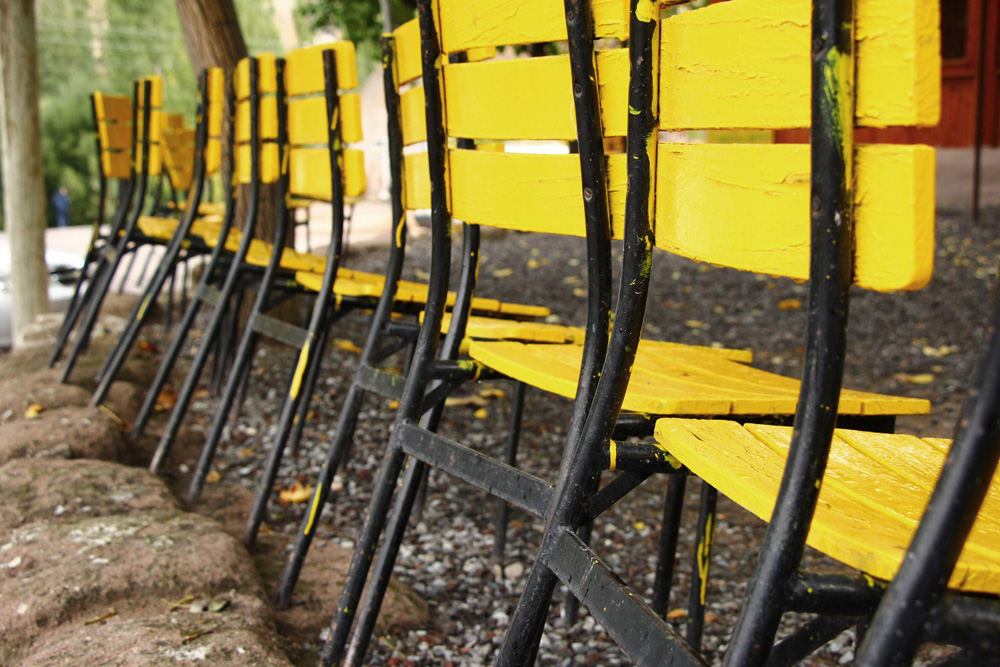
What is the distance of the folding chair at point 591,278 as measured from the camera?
3.48ft

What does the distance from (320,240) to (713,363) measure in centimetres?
1134

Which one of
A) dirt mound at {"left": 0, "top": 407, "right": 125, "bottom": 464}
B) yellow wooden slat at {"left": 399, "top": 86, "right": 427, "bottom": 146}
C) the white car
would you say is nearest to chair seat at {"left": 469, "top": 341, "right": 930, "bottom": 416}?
yellow wooden slat at {"left": 399, "top": 86, "right": 427, "bottom": 146}

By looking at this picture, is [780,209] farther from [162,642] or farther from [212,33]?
[212,33]

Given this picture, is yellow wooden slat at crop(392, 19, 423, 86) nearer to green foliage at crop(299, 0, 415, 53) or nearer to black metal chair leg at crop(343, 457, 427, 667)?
black metal chair leg at crop(343, 457, 427, 667)

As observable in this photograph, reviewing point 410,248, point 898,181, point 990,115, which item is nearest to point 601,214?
point 898,181

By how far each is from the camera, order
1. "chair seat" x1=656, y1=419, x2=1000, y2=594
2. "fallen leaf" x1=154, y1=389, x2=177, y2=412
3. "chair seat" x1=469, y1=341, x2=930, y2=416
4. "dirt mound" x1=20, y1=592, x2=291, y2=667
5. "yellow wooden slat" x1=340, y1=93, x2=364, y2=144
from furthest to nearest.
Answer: "fallen leaf" x1=154, y1=389, x2=177, y2=412
"yellow wooden slat" x1=340, y1=93, x2=364, y2=144
"dirt mound" x1=20, y1=592, x2=291, y2=667
"chair seat" x1=469, y1=341, x2=930, y2=416
"chair seat" x1=656, y1=419, x2=1000, y2=594

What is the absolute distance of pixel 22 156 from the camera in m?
5.04

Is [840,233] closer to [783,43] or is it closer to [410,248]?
[783,43]

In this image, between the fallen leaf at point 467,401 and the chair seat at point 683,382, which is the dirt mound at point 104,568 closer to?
the chair seat at point 683,382

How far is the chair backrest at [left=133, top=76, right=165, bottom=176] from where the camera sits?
4000 millimetres

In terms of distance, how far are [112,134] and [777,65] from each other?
15.2 ft

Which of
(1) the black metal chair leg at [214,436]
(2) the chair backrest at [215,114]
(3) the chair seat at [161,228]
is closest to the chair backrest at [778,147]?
(1) the black metal chair leg at [214,436]

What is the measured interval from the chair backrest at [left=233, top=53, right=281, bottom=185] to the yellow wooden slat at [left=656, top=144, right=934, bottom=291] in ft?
6.45

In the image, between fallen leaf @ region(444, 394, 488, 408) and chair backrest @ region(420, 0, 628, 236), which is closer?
chair backrest @ region(420, 0, 628, 236)
